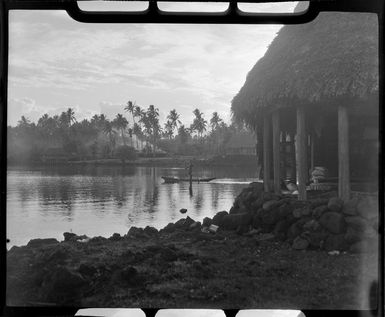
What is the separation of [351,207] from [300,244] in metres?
1.08

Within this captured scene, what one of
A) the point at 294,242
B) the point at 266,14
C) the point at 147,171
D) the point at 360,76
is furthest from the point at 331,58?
the point at 147,171

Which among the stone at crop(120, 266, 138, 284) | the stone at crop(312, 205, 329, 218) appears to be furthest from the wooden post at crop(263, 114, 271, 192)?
the stone at crop(120, 266, 138, 284)

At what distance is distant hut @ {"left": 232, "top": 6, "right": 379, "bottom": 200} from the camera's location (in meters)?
7.85

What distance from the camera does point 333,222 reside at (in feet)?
23.8

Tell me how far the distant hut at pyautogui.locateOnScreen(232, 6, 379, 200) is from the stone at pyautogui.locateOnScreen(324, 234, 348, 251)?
1.01m

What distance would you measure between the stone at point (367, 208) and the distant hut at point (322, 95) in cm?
45

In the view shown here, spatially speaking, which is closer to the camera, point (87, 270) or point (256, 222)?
point (87, 270)

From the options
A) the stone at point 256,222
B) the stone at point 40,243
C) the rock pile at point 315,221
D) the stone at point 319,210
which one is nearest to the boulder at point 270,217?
the rock pile at point 315,221

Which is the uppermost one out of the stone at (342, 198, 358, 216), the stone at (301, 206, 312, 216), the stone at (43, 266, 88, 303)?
the stone at (342, 198, 358, 216)

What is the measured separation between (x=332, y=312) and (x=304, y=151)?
7075 mm

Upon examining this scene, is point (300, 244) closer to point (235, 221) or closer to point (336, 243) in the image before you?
point (336, 243)

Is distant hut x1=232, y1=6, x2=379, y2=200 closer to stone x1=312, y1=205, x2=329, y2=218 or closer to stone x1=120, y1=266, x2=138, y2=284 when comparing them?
stone x1=312, y1=205, x2=329, y2=218

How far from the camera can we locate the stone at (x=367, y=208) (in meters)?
7.09

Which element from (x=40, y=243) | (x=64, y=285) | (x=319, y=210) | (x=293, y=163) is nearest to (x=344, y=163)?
(x=319, y=210)
